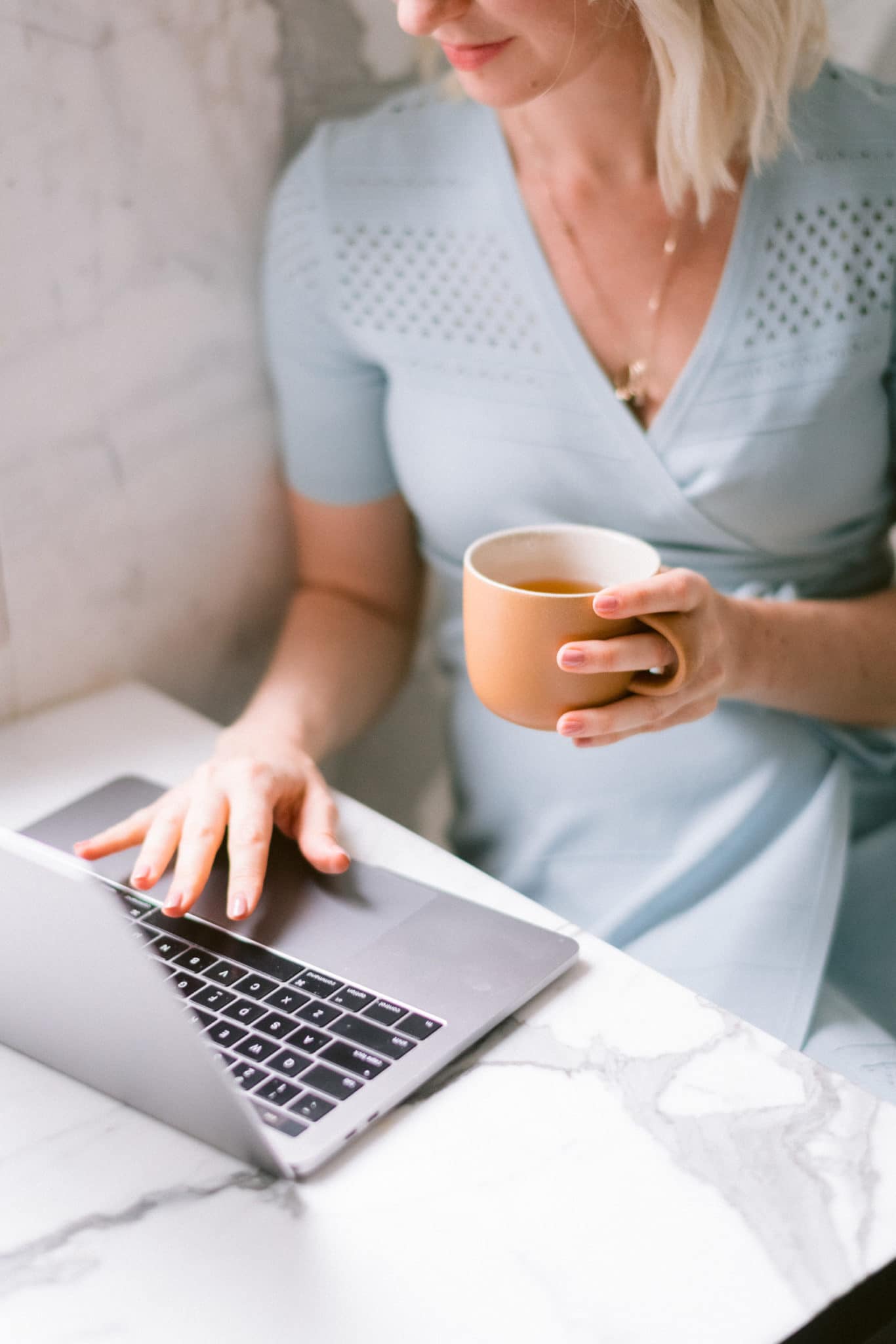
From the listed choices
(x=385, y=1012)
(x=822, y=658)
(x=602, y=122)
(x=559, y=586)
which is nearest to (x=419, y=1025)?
(x=385, y=1012)

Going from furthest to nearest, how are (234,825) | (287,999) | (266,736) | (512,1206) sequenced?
(266,736), (234,825), (287,999), (512,1206)

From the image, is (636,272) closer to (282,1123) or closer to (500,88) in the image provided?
(500,88)

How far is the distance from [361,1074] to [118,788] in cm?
32

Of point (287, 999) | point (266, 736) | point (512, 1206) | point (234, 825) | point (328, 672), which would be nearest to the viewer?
point (512, 1206)

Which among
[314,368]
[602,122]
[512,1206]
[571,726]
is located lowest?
[512,1206]

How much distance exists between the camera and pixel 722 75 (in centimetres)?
81

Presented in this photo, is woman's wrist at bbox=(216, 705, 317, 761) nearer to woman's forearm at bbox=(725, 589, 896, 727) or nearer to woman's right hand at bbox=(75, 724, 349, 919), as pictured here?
woman's right hand at bbox=(75, 724, 349, 919)

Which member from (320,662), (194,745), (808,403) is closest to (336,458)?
(320,662)

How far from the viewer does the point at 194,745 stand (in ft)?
2.89

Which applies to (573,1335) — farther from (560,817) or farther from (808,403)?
(808,403)

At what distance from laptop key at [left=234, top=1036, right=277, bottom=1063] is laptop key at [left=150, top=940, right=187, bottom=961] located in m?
0.08

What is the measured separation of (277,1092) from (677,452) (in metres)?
0.50

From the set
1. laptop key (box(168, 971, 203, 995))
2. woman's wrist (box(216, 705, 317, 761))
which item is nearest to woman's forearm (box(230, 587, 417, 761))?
woman's wrist (box(216, 705, 317, 761))

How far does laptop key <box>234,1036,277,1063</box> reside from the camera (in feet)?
1.94
